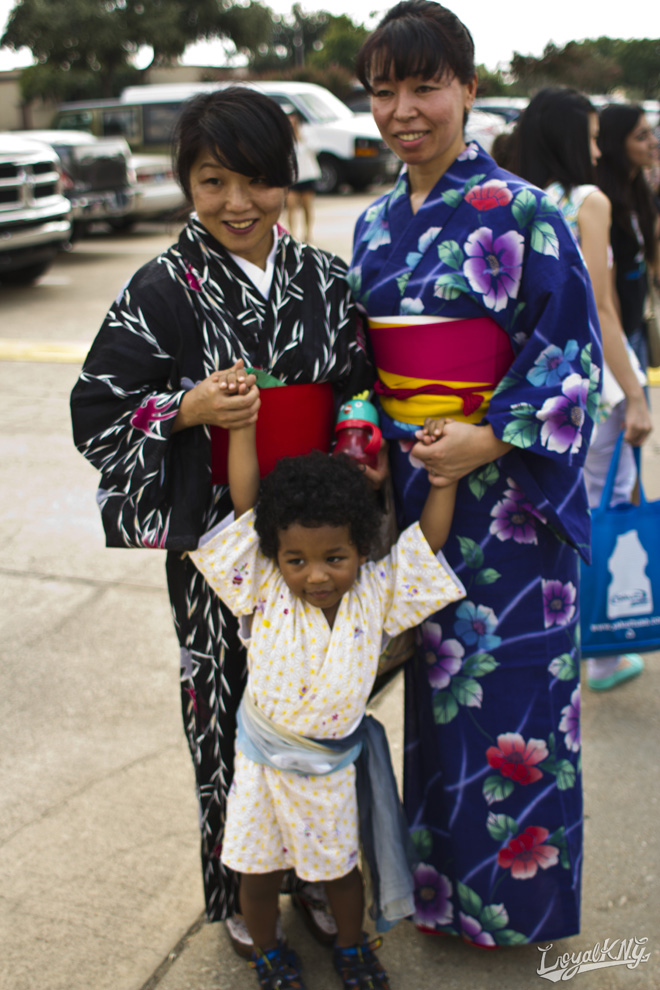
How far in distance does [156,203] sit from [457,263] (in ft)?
32.4

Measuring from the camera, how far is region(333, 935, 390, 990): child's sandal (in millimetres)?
1709

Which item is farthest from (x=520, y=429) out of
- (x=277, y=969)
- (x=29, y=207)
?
(x=29, y=207)

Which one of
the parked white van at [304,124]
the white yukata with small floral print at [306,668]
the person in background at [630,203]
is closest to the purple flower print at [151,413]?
the white yukata with small floral print at [306,668]

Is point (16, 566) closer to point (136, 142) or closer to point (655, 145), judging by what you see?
point (655, 145)

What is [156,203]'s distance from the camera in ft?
35.0

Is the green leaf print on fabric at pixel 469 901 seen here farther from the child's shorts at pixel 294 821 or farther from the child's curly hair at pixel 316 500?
the child's curly hair at pixel 316 500

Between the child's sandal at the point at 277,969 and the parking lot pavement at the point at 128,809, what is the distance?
64 mm

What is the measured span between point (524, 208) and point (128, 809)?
5.39 ft

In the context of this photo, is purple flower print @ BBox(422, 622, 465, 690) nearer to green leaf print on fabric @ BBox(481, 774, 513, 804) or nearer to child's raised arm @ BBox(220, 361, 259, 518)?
green leaf print on fabric @ BBox(481, 774, 513, 804)

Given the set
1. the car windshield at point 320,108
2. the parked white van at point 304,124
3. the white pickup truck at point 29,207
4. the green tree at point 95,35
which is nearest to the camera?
the white pickup truck at point 29,207

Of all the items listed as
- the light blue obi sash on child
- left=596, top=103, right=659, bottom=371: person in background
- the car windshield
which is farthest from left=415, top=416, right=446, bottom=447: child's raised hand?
the car windshield

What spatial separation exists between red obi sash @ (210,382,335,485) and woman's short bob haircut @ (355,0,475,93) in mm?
557

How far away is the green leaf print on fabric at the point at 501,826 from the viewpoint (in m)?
1.73

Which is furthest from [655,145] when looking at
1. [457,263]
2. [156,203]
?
[156,203]
